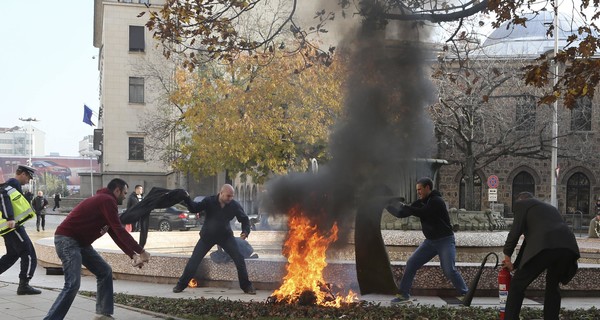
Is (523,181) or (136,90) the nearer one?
(523,181)

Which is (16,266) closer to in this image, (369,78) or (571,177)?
(369,78)

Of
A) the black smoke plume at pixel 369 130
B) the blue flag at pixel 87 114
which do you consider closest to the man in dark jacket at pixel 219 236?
the black smoke plume at pixel 369 130

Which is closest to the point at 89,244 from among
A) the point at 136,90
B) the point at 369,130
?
the point at 369,130

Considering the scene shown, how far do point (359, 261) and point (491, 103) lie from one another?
19.4 metres

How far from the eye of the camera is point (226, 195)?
9.07 meters

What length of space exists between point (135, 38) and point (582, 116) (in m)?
29.9

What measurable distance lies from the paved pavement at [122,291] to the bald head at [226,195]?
50.9 inches

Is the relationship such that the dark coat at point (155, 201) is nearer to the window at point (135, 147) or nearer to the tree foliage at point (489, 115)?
the tree foliage at point (489, 115)

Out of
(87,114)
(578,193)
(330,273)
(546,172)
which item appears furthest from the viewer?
(87,114)

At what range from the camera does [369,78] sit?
Answer: 28.2 feet

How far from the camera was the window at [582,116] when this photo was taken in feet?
103

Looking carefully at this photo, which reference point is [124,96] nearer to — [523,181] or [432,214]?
[523,181]

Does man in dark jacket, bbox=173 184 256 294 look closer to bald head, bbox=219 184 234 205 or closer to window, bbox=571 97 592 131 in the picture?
bald head, bbox=219 184 234 205

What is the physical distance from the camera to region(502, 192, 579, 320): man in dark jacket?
6.21m
